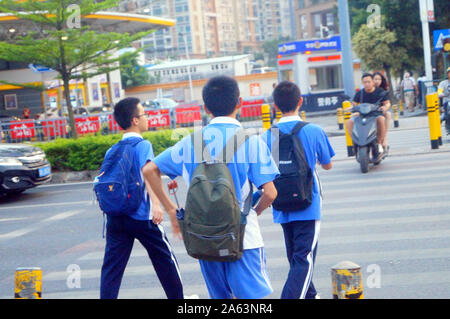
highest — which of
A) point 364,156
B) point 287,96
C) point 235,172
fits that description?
point 287,96

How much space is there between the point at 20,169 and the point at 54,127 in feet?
29.4

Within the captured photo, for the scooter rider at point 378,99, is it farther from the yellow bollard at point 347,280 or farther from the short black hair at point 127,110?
the yellow bollard at point 347,280

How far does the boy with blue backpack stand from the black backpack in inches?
37.1

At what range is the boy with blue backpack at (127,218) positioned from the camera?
16.2ft

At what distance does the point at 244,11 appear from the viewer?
510 feet

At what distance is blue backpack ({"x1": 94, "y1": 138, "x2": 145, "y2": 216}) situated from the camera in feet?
16.1

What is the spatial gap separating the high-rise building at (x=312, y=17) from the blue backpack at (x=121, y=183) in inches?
2947

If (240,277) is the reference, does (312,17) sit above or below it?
above

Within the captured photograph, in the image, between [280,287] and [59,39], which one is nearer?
[280,287]

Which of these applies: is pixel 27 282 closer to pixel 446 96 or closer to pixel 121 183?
pixel 121 183

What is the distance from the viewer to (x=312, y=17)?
81.2m

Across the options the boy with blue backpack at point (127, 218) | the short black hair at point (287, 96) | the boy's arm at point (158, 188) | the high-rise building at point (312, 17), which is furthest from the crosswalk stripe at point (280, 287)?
→ the high-rise building at point (312, 17)

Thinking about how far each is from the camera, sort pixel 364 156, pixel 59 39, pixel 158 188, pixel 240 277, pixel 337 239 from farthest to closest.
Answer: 1. pixel 59 39
2. pixel 364 156
3. pixel 337 239
4. pixel 158 188
5. pixel 240 277

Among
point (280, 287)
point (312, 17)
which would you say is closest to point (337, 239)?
point (280, 287)
